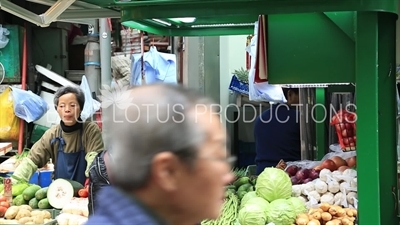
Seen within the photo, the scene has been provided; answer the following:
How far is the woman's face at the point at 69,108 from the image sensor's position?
498 centimetres

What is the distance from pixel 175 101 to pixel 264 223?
96.2 inches

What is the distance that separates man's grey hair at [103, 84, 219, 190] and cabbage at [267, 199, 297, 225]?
239cm

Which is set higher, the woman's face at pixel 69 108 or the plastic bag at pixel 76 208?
the woman's face at pixel 69 108

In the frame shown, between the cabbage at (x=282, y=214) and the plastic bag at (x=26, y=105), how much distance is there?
457 centimetres

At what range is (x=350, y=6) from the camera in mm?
2629

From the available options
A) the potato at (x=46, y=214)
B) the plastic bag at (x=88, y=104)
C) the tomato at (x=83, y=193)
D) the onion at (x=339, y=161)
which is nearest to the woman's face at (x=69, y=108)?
the tomato at (x=83, y=193)

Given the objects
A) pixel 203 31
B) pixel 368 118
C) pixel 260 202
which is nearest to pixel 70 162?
pixel 203 31

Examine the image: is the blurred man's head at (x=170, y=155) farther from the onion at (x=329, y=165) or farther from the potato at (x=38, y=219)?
the onion at (x=329, y=165)

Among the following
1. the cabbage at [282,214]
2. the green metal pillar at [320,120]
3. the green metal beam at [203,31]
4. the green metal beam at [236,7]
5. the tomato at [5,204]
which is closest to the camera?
the green metal beam at [236,7]

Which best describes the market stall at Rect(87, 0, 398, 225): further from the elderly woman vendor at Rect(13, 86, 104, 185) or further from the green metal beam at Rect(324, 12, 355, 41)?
the elderly woman vendor at Rect(13, 86, 104, 185)

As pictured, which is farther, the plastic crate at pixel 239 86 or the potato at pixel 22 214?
the plastic crate at pixel 239 86

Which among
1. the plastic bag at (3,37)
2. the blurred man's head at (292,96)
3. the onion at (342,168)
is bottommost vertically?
the onion at (342,168)

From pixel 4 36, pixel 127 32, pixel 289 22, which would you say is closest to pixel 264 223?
pixel 289 22

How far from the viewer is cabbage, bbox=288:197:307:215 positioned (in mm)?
3516
